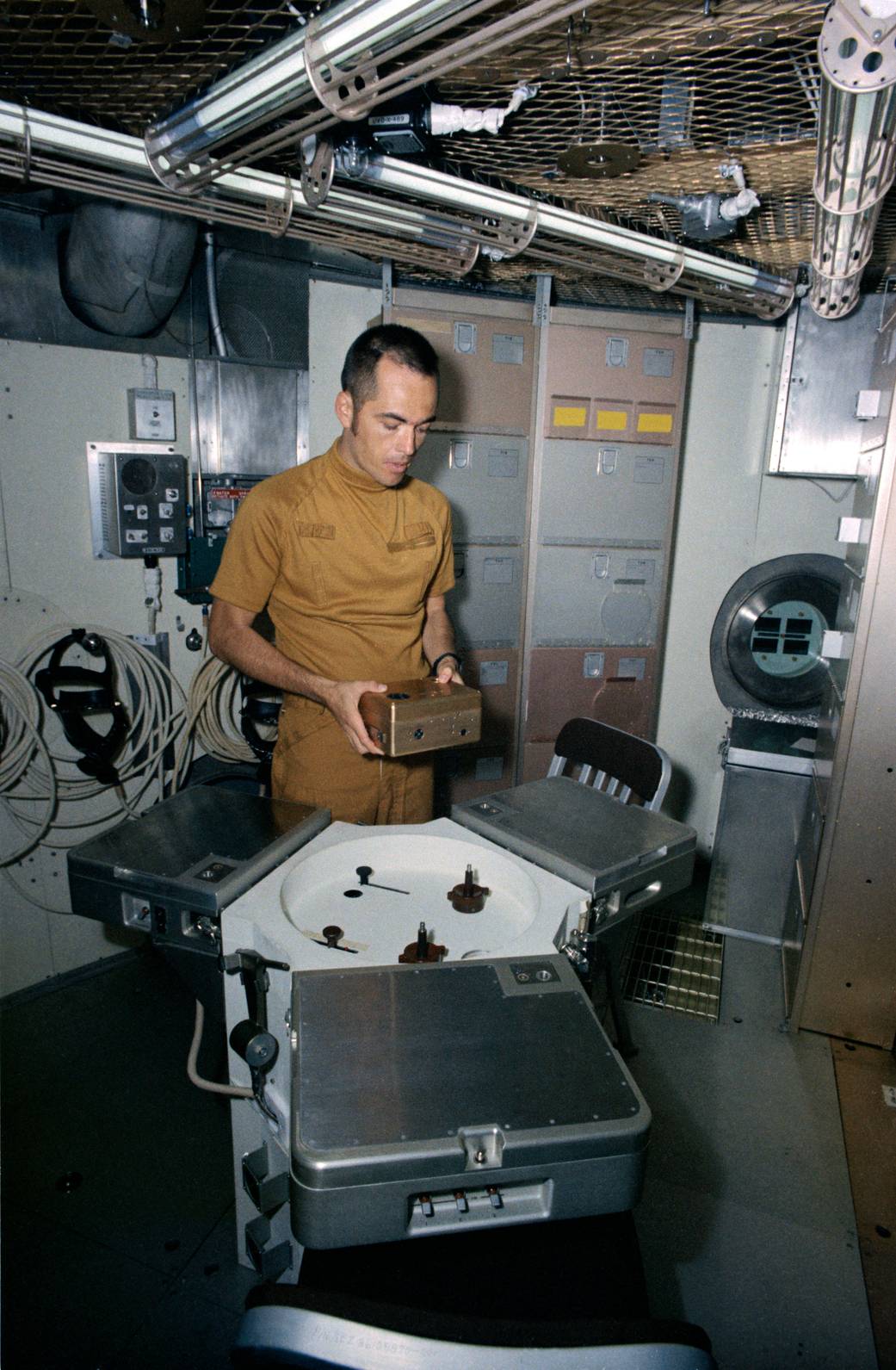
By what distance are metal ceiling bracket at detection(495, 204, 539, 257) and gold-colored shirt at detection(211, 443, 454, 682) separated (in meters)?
0.83

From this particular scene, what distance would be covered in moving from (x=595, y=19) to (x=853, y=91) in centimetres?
47

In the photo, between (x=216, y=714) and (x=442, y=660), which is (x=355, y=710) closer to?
(x=442, y=660)

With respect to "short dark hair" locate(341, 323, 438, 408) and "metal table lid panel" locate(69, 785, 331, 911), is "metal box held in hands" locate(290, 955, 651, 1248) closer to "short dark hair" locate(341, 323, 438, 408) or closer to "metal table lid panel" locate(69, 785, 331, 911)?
"metal table lid panel" locate(69, 785, 331, 911)

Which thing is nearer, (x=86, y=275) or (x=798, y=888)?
(x=86, y=275)

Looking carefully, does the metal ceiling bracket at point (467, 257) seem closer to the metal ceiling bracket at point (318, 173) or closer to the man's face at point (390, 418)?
the metal ceiling bracket at point (318, 173)

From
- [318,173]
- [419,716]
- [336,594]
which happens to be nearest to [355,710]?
[419,716]

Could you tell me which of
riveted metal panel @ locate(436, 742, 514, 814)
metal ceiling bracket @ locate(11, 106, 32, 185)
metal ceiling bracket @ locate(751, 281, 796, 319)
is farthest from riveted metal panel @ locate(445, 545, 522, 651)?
metal ceiling bracket @ locate(11, 106, 32, 185)

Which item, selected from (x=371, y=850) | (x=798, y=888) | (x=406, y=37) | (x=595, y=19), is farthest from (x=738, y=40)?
(x=798, y=888)

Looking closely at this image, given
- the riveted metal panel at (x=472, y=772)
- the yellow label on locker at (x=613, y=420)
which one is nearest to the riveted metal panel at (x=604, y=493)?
the yellow label on locker at (x=613, y=420)

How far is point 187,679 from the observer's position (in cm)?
320

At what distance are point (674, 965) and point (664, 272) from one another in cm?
263

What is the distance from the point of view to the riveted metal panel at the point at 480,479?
3.23 meters

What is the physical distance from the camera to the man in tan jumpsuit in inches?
83.7

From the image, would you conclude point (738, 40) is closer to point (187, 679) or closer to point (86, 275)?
point (86, 275)
